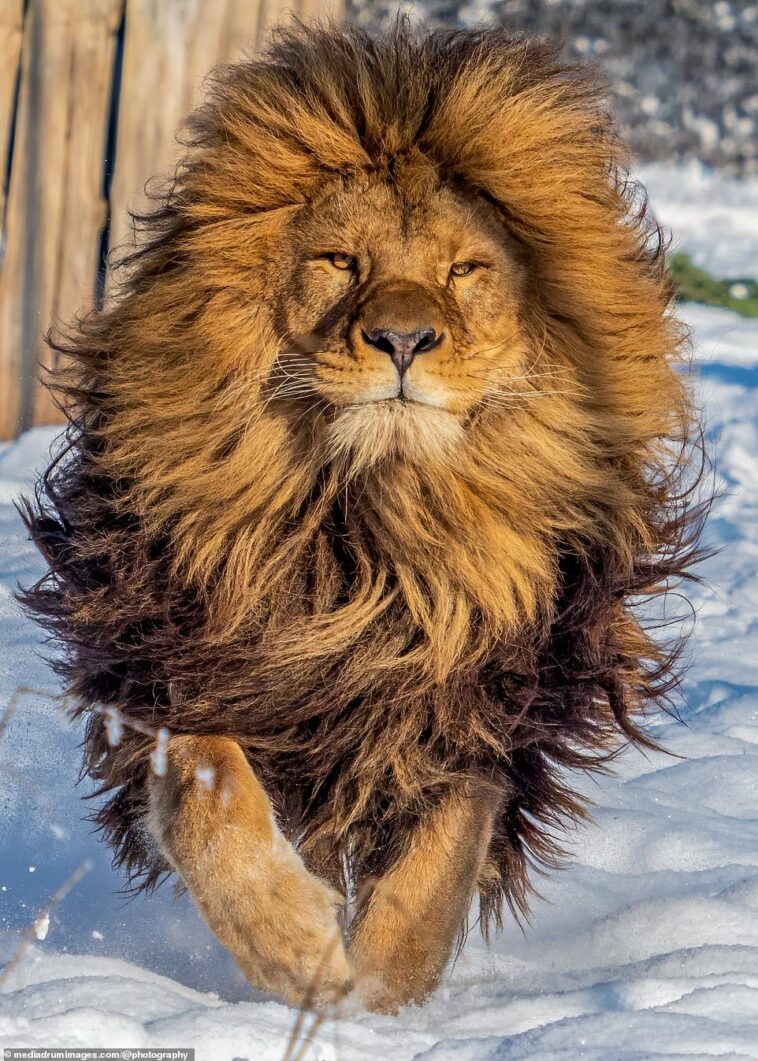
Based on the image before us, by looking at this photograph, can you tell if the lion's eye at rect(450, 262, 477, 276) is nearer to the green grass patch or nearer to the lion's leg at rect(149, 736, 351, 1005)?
the lion's leg at rect(149, 736, 351, 1005)

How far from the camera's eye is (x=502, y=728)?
2854mm

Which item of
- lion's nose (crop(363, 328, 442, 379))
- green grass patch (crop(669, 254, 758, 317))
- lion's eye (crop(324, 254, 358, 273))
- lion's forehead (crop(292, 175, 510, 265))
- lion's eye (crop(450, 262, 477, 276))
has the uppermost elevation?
lion's forehead (crop(292, 175, 510, 265))

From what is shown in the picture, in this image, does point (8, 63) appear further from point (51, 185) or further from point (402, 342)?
point (402, 342)

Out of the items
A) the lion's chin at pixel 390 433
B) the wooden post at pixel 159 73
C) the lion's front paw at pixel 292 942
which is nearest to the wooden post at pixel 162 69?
the wooden post at pixel 159 73

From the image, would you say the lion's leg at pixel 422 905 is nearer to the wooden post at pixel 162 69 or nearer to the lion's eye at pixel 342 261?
the lion's eye at pixel 342 261

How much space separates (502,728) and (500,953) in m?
0.50

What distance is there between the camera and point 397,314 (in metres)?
2.63

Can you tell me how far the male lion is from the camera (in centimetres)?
284

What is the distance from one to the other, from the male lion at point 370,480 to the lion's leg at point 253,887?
22cm

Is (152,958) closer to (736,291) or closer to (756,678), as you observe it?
(756,678)

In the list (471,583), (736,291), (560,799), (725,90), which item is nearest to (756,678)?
(560,799)

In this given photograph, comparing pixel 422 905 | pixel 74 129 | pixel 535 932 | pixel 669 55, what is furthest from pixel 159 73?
pixel 669 55


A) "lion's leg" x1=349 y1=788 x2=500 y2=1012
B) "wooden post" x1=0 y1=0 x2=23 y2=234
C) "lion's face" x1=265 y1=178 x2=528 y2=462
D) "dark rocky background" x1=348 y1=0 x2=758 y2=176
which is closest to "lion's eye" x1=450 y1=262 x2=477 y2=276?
"lion's face" x1=265 y1=178 x2=528 y2=462

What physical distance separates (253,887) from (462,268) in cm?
117
